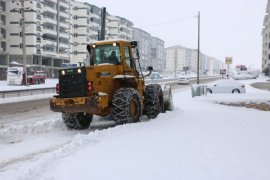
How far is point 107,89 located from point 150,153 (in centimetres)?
522

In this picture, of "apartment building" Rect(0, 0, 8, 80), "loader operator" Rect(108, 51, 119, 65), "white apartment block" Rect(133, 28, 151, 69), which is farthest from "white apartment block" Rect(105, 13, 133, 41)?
"loader operator" Rect(108, 51, 119, 65)

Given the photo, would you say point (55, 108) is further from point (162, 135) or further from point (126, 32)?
point (126, 32)

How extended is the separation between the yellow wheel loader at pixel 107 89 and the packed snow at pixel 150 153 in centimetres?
72

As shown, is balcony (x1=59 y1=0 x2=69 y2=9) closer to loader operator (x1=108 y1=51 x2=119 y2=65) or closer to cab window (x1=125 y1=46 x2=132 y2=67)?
cab window (x1=125 y1=46 x2=132 y2=67)

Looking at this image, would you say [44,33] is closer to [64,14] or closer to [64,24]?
[64,24]

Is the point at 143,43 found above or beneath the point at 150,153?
above

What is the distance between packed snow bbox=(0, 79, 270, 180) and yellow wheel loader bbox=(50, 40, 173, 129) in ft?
2.37

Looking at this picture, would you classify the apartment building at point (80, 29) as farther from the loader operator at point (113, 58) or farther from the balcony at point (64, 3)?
the loader operator at point (113, 58)

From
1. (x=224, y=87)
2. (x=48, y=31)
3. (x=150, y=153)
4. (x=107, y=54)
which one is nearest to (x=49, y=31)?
(x=48, y=31)

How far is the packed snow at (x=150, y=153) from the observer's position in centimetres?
645

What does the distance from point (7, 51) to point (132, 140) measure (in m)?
77.0

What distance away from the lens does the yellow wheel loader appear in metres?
11.8

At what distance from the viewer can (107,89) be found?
1266 cm

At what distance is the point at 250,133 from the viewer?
10.6 metres
